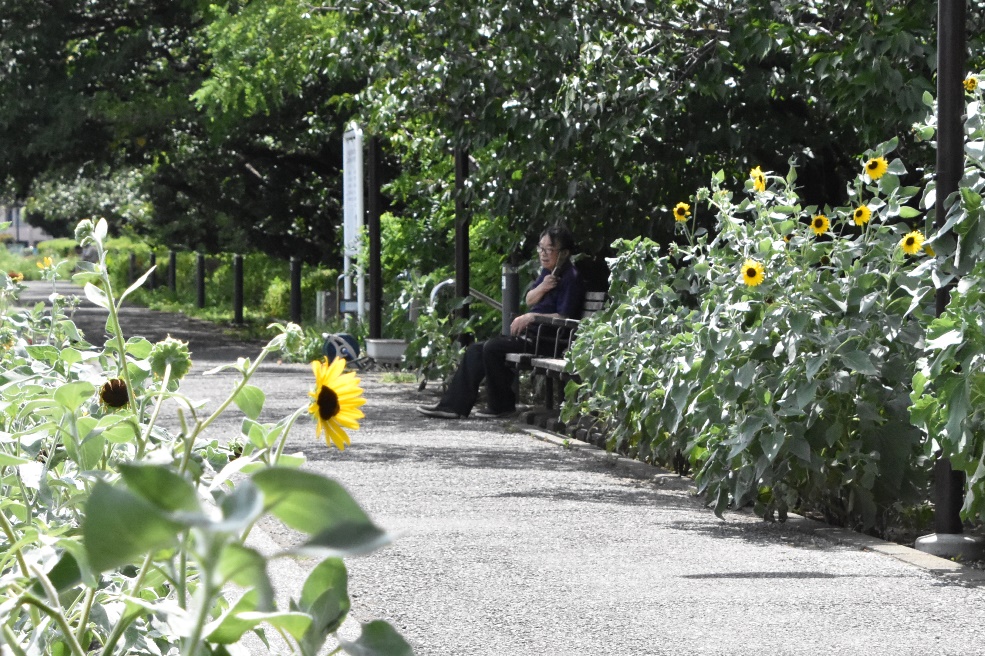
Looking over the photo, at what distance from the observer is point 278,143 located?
24.3 m

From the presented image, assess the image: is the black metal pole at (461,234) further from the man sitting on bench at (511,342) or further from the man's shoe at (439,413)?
the man's shoe at (439,413)

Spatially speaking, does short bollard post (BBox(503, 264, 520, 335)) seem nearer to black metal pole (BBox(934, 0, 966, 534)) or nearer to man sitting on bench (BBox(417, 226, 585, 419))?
man sitting on bench (BBox(417, 226, 585, 419))

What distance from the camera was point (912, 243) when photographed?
6262 mm

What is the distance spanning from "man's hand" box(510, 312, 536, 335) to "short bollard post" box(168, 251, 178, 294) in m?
28.1

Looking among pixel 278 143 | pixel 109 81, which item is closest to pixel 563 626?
pixel 278 143

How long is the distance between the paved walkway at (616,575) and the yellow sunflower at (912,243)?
1.21 m

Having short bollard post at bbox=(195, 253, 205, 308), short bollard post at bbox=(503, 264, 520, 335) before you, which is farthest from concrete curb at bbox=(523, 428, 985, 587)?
short bollard post at bbox=(195, 253, 205, 308)

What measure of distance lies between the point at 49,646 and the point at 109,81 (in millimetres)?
24480

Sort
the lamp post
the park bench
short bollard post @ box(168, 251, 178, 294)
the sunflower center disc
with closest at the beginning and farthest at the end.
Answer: the sunflower center disc → the lamp post → the park bench → short bollard post @ box(168, 251, 178, 294)

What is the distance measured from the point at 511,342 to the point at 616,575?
6.28m

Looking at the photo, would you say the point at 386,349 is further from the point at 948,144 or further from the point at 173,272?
the point at 173,272

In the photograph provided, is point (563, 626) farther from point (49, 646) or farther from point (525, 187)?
point (525, 187)

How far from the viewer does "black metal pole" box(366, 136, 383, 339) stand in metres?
16.4

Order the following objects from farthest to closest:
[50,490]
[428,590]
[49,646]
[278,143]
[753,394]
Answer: [278,143]
[753,394]
[428,590]
[50,490]
[49,646]
